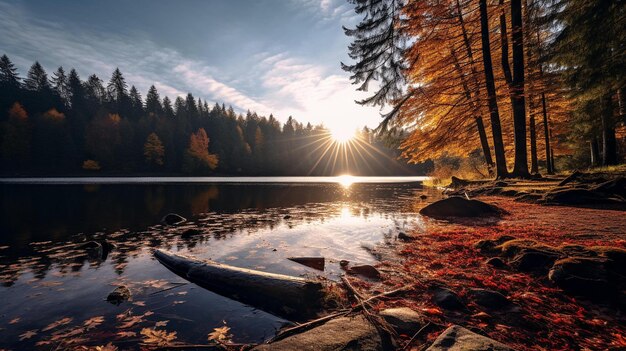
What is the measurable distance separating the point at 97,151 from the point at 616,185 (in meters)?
88.1

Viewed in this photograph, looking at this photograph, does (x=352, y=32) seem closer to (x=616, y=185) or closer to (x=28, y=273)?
(x=616, y=185)

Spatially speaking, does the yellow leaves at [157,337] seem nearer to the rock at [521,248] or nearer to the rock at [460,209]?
the rock at [521,248]

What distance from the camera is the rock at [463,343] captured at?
7.80 feet

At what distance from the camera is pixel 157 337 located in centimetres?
326

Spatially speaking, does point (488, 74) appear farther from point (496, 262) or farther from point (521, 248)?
point (496, 262)

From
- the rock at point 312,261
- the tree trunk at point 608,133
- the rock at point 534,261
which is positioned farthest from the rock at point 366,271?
the tree trunk at point 608,133

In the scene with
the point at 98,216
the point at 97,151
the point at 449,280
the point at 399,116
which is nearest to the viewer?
the point at 449,280

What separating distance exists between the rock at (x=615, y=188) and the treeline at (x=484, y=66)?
4.34m

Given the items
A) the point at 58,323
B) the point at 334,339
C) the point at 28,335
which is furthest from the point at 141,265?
the point at 334,339

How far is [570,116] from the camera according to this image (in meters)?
22.8

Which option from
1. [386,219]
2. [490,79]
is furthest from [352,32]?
[386,219]

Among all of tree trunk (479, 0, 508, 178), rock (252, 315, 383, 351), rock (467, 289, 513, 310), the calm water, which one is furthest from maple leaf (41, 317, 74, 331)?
tree trunk (479, 0, 508, 178)

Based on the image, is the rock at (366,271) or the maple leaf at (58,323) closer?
the maple leaf at (58,323)

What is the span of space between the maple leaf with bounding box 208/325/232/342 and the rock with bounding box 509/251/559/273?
4.86 m
